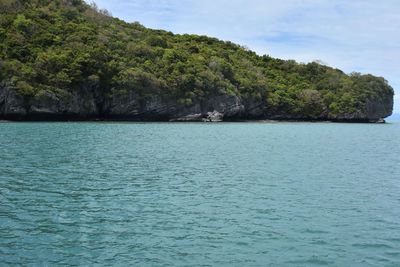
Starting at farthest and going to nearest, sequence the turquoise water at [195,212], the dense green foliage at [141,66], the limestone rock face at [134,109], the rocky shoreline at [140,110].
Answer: the dense green foliage at [141,66]
the rocky shoreline at [140,110]
the limestone rock face at [134,109]
the turquoise water at [195,212]

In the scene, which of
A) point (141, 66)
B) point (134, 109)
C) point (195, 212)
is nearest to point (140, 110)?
point (134, 109)

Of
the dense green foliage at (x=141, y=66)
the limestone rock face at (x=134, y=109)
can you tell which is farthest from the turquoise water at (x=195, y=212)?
the dense green foliage at (x=141, y=66)

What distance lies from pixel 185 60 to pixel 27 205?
308 ft

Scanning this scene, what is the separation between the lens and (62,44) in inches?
3487

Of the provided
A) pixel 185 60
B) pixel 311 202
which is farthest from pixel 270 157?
pixel 185 60

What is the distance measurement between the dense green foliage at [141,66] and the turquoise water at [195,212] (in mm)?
52519

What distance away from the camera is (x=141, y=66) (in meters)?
96.6

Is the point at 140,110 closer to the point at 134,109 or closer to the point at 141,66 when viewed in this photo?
the point at 134,109

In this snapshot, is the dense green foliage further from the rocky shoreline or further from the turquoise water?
the turquoise water

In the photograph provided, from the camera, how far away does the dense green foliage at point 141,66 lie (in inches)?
3199

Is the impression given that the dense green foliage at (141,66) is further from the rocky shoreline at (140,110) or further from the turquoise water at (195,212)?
the turquoise water at (195,212)

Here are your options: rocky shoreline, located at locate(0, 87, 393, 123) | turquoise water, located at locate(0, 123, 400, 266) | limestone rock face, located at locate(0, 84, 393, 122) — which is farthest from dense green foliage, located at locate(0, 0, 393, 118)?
turquoise water, located at locate(0, 123, 400, 266)

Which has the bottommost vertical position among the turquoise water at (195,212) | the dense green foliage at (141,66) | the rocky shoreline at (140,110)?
the turquoise water at (195,212)

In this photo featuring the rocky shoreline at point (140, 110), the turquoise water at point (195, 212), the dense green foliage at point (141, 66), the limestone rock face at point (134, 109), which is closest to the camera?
the turquoise water at point (195, 212)
